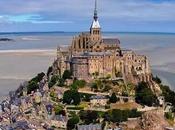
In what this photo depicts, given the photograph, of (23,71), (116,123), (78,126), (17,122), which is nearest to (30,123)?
(17,122)

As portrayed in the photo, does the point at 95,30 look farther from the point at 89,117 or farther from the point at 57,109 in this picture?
the point at 89,117

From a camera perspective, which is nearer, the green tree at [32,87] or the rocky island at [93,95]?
the rocky island at [93,95]

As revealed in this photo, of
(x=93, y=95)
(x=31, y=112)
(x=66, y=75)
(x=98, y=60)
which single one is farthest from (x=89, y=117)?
(x=98, y=60)

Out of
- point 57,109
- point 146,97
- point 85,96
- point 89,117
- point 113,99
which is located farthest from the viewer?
point 85,96

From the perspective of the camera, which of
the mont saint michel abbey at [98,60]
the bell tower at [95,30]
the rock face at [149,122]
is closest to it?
the rock face at [149,122]

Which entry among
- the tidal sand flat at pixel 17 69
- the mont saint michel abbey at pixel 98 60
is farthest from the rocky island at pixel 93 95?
the tidal sand flat at pixel 17 69

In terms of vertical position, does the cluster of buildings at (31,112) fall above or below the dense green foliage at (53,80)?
below

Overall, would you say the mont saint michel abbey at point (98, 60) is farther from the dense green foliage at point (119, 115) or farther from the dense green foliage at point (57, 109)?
the dense green foliage at point (119, 115)
